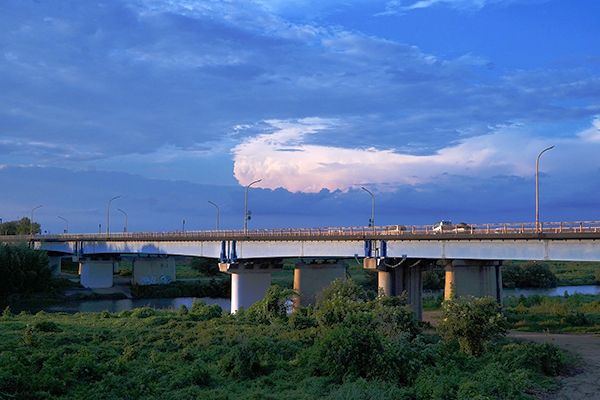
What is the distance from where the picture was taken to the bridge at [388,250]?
39906 mm

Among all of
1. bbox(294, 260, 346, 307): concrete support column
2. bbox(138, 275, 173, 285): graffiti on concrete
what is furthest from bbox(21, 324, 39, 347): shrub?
bbox(138, 275, 173, 285): graffiti on concrete

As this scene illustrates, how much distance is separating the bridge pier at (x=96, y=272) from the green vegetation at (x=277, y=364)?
63.0 metres

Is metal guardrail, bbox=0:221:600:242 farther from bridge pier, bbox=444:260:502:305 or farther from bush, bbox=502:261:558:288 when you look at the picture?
bush, bbox=502:261:558:288

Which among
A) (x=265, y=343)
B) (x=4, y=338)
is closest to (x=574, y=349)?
(x=265, y=343)

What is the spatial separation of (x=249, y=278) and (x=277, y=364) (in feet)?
125

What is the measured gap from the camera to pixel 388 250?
52.3 m

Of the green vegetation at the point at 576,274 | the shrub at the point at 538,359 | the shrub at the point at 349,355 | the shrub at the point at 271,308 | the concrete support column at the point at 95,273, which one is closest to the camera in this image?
Result: the shrub at the point at 349,355

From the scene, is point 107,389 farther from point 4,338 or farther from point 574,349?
point 574,349

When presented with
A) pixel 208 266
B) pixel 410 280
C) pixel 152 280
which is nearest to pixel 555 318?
pixel 410 280

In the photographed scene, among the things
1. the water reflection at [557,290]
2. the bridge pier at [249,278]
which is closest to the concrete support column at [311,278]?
the bridge pier at [249,278]

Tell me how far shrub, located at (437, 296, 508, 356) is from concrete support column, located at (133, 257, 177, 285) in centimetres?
7672

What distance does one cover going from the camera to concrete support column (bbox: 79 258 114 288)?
96.9 meters

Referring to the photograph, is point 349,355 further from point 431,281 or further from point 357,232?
point 431,281

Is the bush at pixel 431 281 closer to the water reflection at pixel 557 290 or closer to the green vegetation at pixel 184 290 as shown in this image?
the water reflection at pixel 557 290
